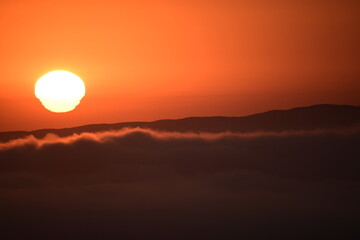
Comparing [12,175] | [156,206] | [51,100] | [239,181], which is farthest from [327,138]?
[12,175]

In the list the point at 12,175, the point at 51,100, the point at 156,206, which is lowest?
the point at 156,206

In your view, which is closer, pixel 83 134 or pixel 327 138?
pixel 83 134

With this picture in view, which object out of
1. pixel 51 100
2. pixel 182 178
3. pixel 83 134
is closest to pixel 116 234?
pixel 182 178

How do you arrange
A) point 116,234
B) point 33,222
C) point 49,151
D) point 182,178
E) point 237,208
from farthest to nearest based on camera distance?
point 237,208
point 116,234
point 33,222
point 49,151
point 182,178

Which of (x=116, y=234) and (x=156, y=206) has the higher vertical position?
(x=156, y=206)

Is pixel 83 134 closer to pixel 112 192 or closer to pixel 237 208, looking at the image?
pixel 112 192

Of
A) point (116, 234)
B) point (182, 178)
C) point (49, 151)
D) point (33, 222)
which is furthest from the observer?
point (116, 234)

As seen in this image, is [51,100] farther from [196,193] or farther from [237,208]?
[237,208]
